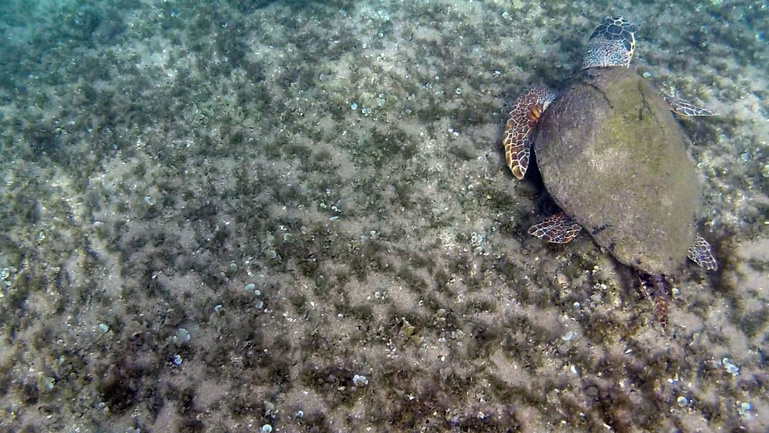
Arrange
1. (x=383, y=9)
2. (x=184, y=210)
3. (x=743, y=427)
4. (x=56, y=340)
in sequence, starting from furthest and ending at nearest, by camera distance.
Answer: (x=383, y=9)
(x=184, y=210)
(x=56, y=340)
(x=743, y=427)

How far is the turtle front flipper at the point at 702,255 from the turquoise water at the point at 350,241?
0.62 ft

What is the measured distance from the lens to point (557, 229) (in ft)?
11.9

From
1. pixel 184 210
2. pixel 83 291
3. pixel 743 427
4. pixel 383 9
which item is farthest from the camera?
pixel 383 9

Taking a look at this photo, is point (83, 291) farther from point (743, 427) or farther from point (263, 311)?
point (743, 427)

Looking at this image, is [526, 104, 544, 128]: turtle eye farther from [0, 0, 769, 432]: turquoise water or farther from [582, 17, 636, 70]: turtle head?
[582, 17, 636, 70]: turtle head

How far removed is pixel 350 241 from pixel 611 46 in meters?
3.93

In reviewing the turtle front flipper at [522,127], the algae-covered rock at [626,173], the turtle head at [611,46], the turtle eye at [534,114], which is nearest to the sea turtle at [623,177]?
the algae-covered rock at [626,173]

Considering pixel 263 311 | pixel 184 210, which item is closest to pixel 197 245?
pixel 184 210

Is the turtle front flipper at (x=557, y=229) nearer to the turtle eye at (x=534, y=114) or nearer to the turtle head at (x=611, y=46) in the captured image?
the turtle eye at (x=534, y=114)

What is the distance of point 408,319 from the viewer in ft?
11.3

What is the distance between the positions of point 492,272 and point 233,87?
3.99 meters

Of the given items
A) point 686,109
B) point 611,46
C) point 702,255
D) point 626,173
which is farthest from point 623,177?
point 611,46

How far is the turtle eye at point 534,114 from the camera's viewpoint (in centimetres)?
432

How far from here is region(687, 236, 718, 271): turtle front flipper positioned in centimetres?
347
